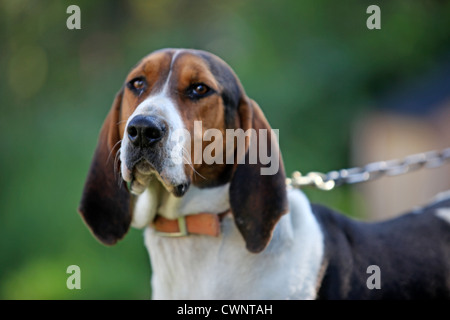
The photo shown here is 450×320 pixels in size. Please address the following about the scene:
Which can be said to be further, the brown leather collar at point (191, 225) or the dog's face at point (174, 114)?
the brown leather collar at point (191, 225)

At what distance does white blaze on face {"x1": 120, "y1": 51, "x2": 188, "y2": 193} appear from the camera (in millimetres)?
2971

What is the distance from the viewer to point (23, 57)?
1242cm

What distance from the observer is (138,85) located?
10.9 ft

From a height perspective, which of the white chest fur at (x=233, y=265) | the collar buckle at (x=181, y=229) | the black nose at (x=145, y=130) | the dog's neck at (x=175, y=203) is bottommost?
the white chest fur at (x=233, y=265)

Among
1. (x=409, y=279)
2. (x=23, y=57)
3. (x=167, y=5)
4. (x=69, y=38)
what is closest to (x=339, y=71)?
(x=167, y=5)

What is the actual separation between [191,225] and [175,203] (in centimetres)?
15

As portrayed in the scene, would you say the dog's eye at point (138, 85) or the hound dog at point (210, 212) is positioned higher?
the dog's eye at point (138, 85)

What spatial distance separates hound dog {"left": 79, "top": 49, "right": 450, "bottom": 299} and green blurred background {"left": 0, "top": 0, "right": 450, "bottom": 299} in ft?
21.1

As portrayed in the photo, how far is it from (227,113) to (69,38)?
1097 centimetres

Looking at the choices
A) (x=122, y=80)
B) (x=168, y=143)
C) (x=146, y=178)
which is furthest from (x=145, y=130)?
(x=122, y=80)

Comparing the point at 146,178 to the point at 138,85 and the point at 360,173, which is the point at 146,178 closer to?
the point at 138,85

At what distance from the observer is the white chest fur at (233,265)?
3.27 metres

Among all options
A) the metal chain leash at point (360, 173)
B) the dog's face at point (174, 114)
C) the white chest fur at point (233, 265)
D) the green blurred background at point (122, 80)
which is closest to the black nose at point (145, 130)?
the dog's face at point (174, 114)

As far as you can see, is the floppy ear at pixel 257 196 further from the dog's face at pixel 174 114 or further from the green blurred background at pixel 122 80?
the green blurred background at pixel 122 80
